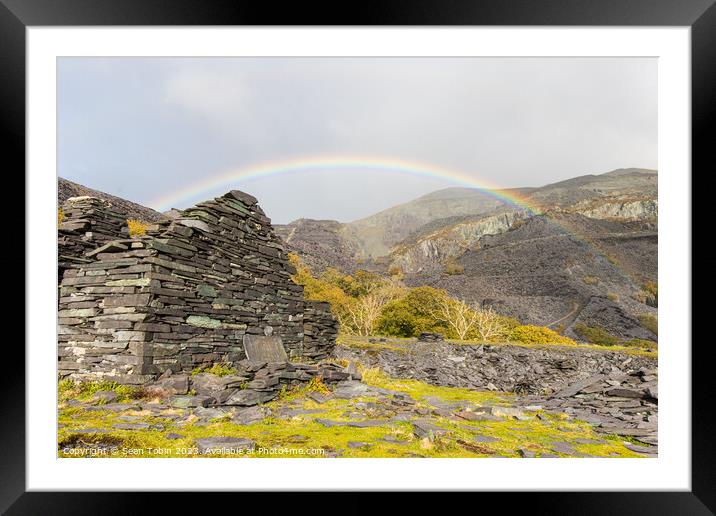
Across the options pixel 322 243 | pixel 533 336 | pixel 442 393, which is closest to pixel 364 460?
pixel 442 393

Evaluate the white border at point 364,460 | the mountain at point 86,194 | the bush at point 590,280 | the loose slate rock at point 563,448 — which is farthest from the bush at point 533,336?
the white border at point 364,460

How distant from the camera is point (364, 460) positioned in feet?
16.1

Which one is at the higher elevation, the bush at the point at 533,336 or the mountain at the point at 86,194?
the mountain at the point at 86,194

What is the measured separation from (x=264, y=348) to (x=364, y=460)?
22.4 feet

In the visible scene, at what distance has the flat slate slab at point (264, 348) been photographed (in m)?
10.7

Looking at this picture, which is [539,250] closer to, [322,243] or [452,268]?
[452,268]

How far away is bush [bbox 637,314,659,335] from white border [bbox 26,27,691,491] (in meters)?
47.4

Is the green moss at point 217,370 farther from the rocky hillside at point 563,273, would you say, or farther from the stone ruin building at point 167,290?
the rocky hillside at point 563,273

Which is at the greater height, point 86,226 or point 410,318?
point 86,226

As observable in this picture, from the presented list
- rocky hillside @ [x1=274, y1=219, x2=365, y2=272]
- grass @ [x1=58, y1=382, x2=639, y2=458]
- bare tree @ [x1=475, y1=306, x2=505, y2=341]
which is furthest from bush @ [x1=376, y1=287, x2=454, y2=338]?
grass @ [x1=58, y1=382, x2=639, y2=458]

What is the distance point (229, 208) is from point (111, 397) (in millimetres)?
5215

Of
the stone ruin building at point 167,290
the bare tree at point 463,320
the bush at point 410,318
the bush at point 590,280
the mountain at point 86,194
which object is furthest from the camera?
the bush at point 590,280
